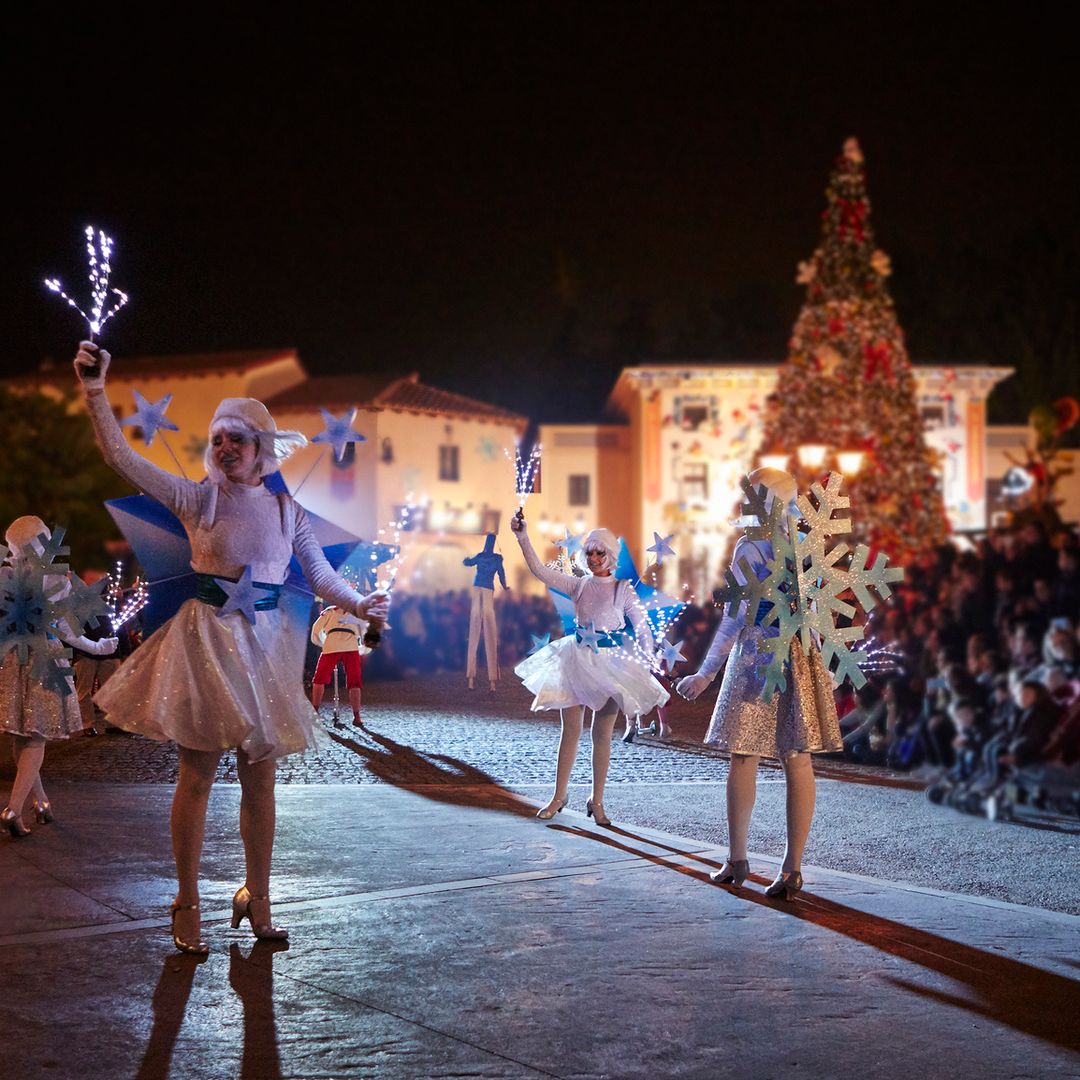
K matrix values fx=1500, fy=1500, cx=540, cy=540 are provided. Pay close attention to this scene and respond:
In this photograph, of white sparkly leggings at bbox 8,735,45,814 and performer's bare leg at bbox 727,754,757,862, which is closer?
performer's bare leg at bbox 727,754,757,862

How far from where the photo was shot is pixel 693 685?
7.28m

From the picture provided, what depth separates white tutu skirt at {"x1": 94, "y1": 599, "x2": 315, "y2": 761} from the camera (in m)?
5.68

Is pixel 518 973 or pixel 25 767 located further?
pixel 25 767

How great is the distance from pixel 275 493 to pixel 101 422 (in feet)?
2.74

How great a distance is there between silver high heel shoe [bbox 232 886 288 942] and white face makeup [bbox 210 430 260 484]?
64.5 inches

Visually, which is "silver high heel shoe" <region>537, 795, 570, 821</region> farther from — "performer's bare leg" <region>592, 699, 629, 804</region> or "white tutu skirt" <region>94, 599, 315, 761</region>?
"white tutu skirt" <region>94, 599, 315, 761</region>

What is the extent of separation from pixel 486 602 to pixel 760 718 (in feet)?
25.9

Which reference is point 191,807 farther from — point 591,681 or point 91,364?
point 591,681

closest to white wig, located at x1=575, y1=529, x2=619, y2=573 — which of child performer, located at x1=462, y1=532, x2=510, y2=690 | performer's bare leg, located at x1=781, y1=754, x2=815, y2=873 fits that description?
child performer, located at x1=462, y1=532, x2=510, y2=690

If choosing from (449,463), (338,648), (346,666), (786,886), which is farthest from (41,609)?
(449,463)

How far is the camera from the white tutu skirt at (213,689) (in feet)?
18.6

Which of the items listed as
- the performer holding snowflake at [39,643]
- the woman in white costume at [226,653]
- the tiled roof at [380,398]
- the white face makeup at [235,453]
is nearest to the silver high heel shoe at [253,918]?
the woman in white costume at [226,653]

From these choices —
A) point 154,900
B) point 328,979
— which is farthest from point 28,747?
point 328,979

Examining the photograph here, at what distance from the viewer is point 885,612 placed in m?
15.6
